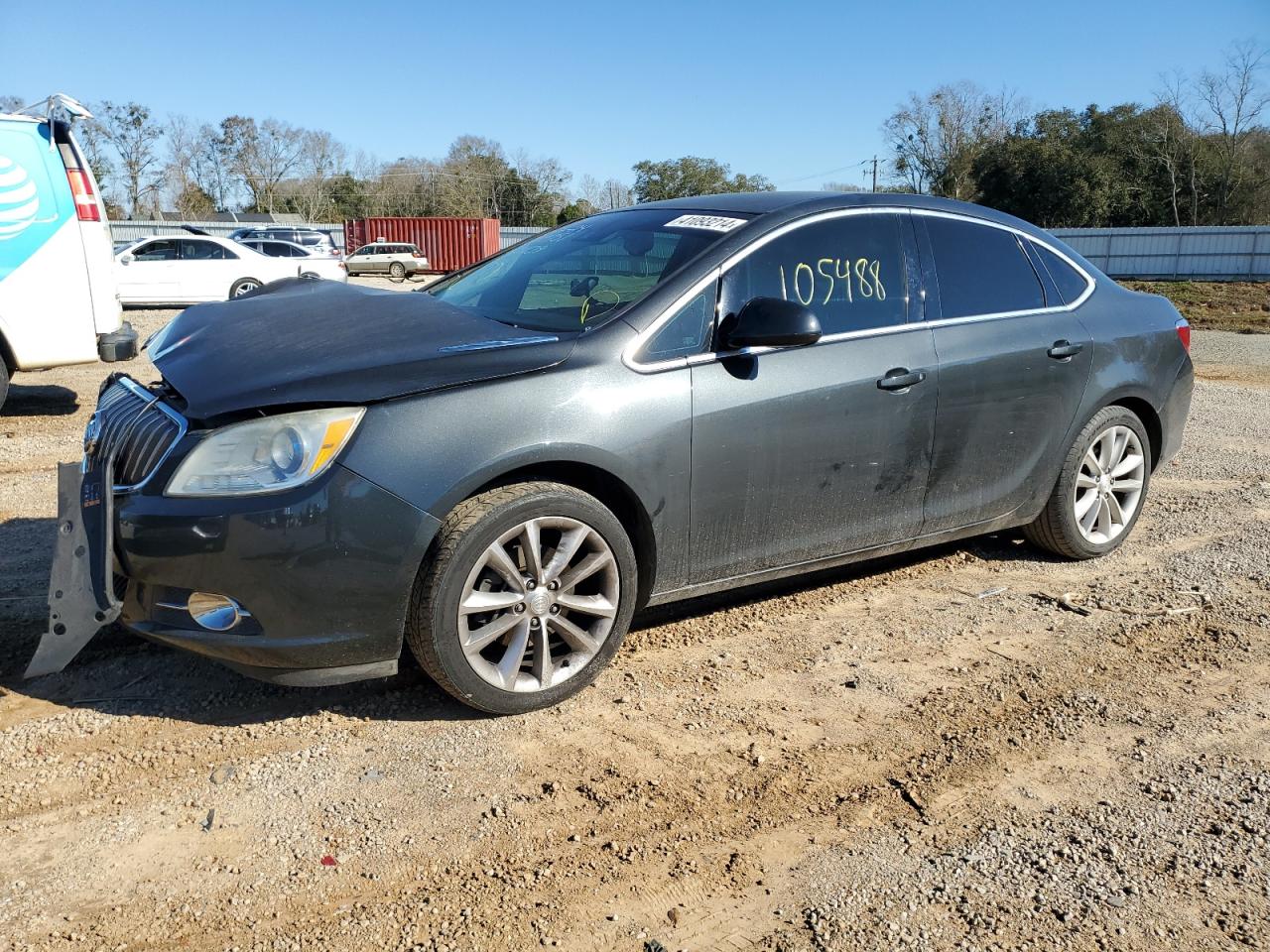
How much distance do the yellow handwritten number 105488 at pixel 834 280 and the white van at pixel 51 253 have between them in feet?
19.5

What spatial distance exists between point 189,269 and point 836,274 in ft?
61.6

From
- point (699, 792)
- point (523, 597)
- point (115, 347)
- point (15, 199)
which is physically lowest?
point (699, 792)

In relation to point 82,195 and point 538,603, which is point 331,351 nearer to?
point 538,603

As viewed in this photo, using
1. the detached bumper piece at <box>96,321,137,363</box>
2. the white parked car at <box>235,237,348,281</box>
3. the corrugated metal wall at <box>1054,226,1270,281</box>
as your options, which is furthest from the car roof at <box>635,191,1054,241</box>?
the corrugated metal wall at <box>1054,226,1270,281</box>

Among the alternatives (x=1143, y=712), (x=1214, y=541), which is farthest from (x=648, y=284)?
(x=1214, y=541)

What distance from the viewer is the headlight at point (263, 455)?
118 inches

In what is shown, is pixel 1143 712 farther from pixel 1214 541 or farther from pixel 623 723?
pixel 1214 541

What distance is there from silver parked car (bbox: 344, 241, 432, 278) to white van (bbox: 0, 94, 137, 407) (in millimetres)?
32535

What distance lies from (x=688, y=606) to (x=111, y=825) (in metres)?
2.42

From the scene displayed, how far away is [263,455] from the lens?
302 cm

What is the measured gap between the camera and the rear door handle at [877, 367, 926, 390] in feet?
13.3

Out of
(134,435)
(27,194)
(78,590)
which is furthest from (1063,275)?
(27,194)

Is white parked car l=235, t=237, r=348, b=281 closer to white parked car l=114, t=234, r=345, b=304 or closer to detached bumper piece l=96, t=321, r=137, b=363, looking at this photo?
white parked car l=114, t=234, r=345, b=304

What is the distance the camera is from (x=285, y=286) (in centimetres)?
459
